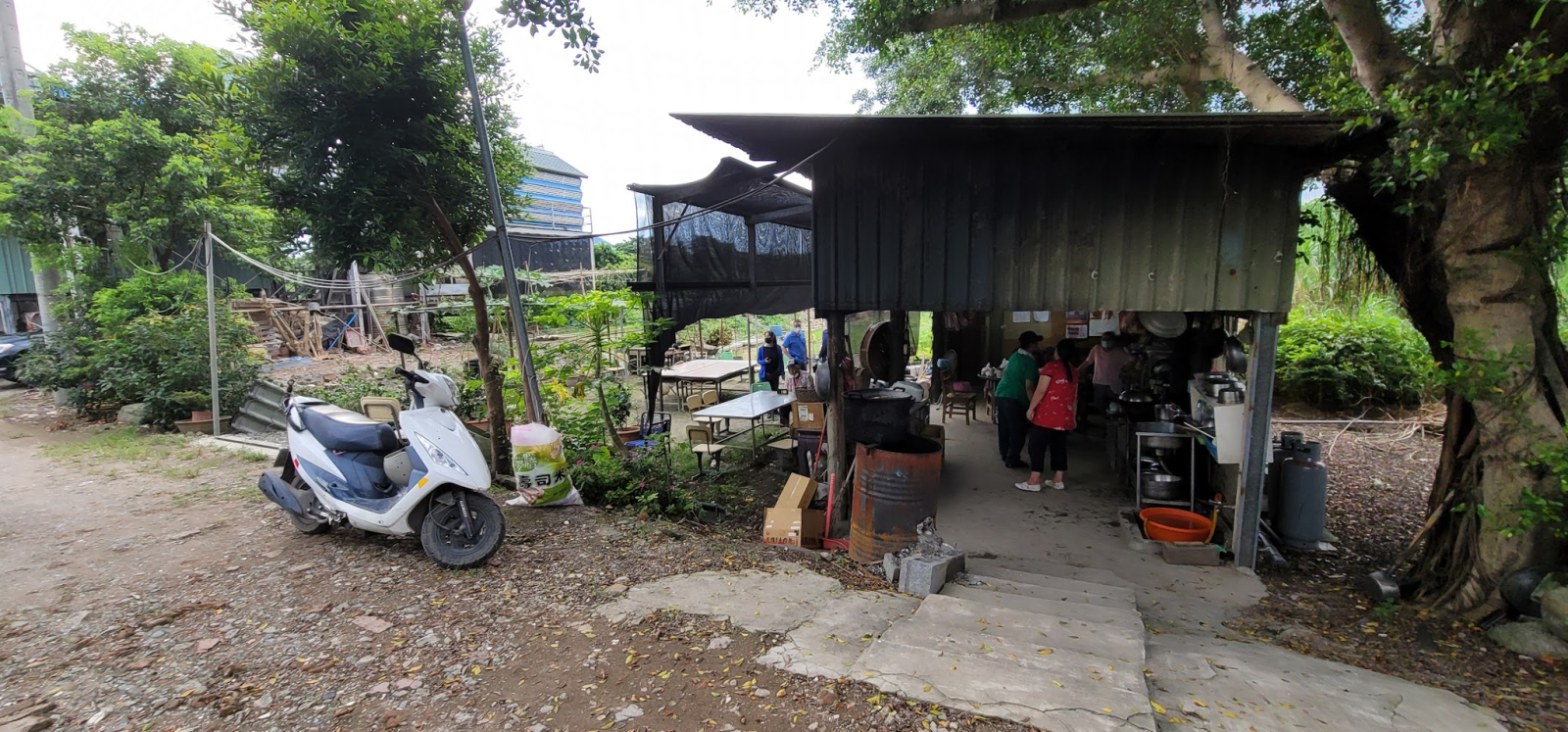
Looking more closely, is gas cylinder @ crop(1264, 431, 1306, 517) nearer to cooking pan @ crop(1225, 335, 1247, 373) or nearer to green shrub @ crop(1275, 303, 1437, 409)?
cooking pan @ crop(1225, 335, 1247, 373)

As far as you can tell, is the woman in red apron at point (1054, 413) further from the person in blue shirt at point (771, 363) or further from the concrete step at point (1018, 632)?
the person in blue shirt at point (771, 363)

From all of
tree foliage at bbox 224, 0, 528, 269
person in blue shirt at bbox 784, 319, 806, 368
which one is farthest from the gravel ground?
person in blue shirt at bbox 784, 319, 806, 368

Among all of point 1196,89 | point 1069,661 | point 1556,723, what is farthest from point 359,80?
point 1196,89

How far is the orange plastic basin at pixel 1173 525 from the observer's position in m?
5.21

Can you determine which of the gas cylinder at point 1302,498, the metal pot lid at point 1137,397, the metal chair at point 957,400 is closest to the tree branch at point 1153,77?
the metal pot lid at point 1137,397

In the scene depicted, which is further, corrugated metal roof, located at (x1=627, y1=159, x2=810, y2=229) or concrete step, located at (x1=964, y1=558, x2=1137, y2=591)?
corrugated metal roof, located at (x1=627, y1=159, x2=810, y2=229)

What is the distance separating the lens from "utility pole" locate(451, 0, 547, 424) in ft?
17.7

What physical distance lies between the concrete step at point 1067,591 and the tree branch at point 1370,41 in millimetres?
3672

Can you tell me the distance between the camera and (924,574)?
13.7 ft

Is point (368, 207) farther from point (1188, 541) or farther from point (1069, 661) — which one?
point (1188, 541)

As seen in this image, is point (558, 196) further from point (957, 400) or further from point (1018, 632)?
point (1018, 632)

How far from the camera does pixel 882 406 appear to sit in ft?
20.5

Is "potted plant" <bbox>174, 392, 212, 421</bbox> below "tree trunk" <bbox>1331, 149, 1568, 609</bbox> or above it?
below

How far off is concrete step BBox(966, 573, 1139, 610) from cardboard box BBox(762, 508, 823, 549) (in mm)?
1496
